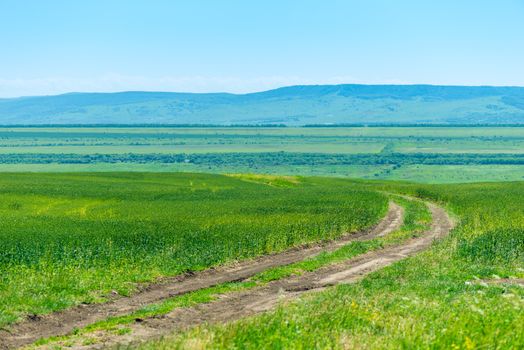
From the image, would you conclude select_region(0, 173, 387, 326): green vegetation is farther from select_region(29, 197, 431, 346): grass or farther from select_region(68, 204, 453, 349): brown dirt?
select_region(68, 204, 453, 349): brown dirt

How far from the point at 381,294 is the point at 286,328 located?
18.8 feet

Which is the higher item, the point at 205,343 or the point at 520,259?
the point at 205,343

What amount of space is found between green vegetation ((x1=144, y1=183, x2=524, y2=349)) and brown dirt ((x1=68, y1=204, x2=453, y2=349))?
1405mm

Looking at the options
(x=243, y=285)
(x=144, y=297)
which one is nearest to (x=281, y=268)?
(x=243, y=285)

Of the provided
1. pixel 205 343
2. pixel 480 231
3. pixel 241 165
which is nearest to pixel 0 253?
pixel 205 343

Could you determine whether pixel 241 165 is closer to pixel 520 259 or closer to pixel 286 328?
pixel 520 259

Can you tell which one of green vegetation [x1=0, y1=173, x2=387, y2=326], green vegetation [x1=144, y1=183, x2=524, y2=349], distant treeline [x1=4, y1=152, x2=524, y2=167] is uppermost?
green vegetation [x1=144, y1=183, x2=524, y2=349]

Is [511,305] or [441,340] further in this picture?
[511,305]

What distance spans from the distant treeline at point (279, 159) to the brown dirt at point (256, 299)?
13794 centimetres

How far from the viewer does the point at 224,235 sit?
34.5 metres

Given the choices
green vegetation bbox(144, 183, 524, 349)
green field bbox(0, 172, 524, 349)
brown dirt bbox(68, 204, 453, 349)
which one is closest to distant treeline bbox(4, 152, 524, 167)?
green field bbox(0, 172, 524, 349)

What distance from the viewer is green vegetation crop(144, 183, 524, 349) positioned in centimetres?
1316

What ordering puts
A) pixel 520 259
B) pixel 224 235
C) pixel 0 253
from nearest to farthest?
pixel 0 253, pixel 520 259, pixel 224 235

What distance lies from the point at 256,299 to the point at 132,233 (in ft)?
43.9
